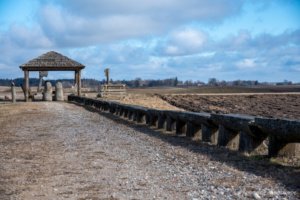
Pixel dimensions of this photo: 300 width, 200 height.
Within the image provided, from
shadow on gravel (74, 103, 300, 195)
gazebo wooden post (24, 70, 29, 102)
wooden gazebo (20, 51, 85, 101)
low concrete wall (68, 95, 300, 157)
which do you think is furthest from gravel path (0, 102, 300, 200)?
wooden gazebo (20, 51, 85, 101)

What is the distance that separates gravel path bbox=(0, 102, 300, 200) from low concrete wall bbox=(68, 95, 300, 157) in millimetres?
438

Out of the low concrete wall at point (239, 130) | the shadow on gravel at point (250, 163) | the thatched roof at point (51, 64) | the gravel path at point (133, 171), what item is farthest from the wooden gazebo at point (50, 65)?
the shadow on gravel at point (250, 163)

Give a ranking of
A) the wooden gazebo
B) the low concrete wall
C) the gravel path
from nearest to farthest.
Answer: the gravel path
the low concrete wall
the wooden gazebo

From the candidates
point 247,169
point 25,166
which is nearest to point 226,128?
point 247,169

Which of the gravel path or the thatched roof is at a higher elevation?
the thatched roof

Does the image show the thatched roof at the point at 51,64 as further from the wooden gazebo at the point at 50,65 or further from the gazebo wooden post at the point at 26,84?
the gazebo wooden post at the point at 26,84

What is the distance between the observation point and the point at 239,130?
426 inches

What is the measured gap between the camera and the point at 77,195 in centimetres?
687

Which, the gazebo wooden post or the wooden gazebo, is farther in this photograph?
the wooden gazebo

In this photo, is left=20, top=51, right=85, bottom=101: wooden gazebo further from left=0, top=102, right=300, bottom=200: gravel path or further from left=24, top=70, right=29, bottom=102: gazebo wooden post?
left=0, top=102, right=300, bottom=200: gravel path

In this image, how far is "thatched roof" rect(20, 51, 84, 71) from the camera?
44.3 m

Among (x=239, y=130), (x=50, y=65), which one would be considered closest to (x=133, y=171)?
(x=239, y=130)

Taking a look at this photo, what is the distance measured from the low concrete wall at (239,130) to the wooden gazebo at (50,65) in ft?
90.7

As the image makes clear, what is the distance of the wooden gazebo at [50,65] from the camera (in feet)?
145
